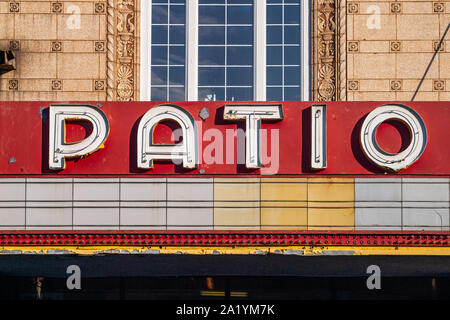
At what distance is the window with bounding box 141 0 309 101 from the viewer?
11.2m

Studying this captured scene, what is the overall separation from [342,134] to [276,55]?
12.1ft

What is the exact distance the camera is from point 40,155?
8430 mm

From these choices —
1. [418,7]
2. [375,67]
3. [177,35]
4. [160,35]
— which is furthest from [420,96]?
[160,35]

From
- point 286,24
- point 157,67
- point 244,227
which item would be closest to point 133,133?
point 244,227

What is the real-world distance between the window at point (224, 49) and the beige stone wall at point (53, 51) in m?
1.19

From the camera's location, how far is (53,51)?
11.0m

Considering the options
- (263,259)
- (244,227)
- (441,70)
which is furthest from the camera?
(441,70)

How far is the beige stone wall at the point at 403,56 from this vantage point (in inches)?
432

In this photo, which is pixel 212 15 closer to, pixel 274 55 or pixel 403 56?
pixel 274 55

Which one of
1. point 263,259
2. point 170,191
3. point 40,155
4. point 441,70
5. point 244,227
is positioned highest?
point 441,70

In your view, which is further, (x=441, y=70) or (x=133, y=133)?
(x=441, y=70)

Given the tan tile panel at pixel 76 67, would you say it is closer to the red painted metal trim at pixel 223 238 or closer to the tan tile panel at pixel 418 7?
the red painted metal trim at pixel 223 238

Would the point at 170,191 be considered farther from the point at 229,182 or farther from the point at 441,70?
the point at 441,70

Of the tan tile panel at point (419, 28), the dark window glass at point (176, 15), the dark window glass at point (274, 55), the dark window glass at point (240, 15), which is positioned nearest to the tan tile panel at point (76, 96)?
the dark window glass at point (176, 15)
